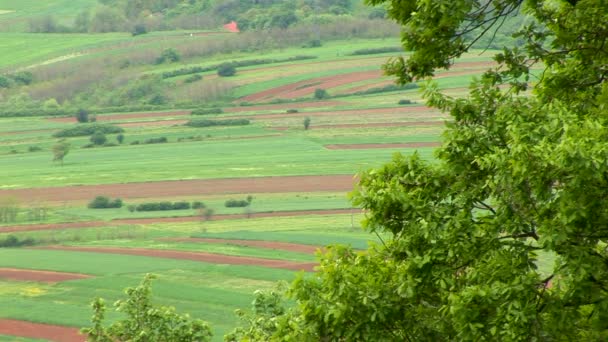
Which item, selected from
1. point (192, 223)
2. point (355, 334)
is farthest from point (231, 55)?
point (355, 334)

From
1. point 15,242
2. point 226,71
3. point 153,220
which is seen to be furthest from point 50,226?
point 226,71

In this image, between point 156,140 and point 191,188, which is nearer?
point 191,188

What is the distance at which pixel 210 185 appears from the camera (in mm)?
78812

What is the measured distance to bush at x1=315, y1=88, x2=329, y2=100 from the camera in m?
116

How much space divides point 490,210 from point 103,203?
6265 centimetres

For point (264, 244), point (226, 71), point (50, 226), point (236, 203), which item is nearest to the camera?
point (264, 244)

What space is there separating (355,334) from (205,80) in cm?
11443

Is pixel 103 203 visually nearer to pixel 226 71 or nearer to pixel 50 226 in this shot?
pixel 50 226

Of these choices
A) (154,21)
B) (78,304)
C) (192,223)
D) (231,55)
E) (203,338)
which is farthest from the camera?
(154,21)

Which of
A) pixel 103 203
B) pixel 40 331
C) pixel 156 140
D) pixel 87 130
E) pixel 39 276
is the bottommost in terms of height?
pixel 156 140

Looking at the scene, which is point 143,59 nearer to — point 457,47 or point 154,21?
point 154,21

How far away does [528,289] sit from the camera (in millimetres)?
10547

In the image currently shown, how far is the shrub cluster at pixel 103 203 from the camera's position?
72.6m

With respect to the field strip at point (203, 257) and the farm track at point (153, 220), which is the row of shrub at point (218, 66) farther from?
the field strip at point (203, 257)
